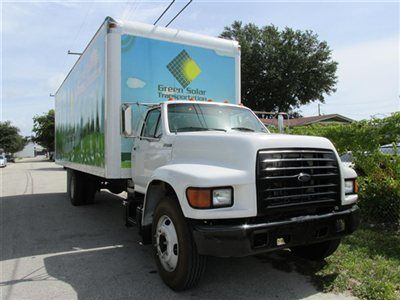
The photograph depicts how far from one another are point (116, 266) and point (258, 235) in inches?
98.2

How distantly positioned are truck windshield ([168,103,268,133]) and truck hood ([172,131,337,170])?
569mm

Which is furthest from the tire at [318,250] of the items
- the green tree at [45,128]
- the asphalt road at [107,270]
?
the green tree at [45,128]

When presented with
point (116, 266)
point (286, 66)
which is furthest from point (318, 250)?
point (286, 66)

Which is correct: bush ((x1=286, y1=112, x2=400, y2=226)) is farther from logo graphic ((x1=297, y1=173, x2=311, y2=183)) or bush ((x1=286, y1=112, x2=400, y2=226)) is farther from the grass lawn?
logo graphic ((x1=297, y1=173, x2=311, y2=183))

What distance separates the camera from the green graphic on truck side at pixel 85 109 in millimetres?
7281

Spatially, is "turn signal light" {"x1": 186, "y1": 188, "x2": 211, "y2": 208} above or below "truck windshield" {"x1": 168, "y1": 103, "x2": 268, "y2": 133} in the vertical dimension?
below

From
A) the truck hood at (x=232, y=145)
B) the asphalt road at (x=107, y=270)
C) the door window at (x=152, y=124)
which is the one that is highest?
the door window at (x=152, y=124)

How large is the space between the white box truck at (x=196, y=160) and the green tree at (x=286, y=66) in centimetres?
3637

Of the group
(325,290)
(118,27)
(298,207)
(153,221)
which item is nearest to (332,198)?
(298,207)

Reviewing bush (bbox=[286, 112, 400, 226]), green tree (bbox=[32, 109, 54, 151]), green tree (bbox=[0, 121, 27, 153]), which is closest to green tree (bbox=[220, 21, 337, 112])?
green tree (bbox=[32, 109, 54, 151])

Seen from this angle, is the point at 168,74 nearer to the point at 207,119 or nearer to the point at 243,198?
the point at 207,119

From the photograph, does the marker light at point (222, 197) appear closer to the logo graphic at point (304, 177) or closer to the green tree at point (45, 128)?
the logo graphic at point (304, 177)

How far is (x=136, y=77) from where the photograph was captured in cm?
693

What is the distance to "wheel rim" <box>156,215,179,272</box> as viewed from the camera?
459 cm
